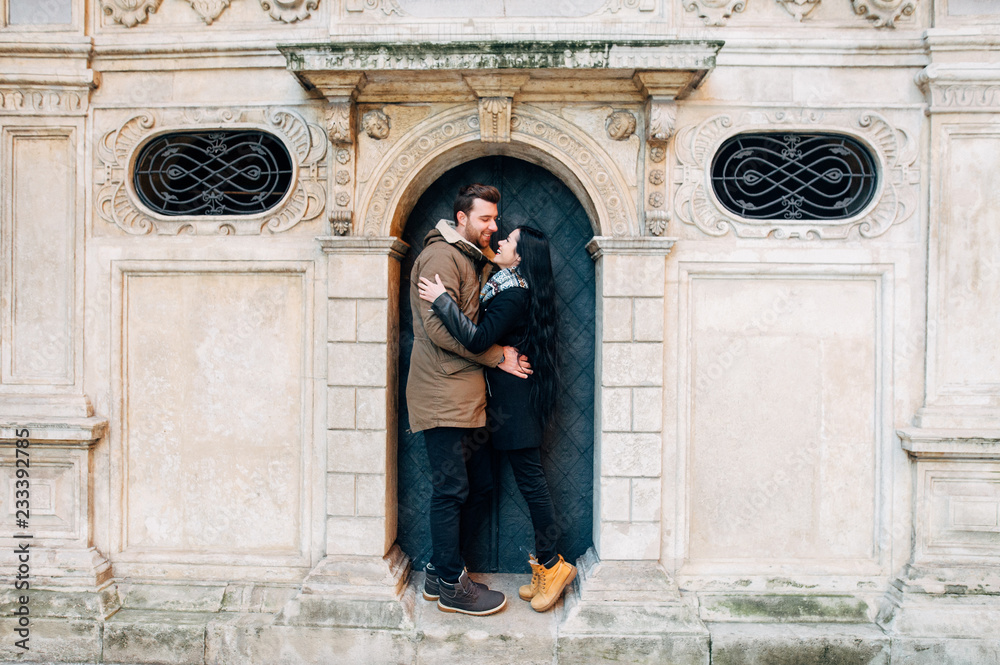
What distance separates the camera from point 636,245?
12.2ft

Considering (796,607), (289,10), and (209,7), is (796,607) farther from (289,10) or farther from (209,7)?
(209,7)

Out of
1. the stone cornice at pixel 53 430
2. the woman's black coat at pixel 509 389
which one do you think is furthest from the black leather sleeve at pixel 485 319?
the stone cornice at pixel 53 430

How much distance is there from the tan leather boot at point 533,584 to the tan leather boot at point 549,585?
0.02m

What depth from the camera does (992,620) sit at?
360 centimetres

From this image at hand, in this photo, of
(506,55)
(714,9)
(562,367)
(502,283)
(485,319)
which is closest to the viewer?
(506,55)

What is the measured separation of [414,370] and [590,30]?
7.63ft

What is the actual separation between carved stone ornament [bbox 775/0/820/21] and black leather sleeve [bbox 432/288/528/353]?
237 cm

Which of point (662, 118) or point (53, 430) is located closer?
point (662, 118)

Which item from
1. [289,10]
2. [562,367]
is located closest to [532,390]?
[562,367]

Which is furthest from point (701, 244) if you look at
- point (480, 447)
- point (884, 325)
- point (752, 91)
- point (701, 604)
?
point (701, 604)

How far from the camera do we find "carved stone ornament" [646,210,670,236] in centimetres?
371

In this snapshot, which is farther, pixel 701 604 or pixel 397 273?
pixel 397 273

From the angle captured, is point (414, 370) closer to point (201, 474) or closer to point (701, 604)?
point (201, 474)

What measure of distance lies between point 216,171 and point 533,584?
328cm
